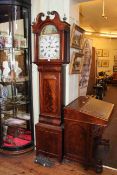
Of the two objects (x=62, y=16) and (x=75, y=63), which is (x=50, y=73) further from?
(x=62, y=16)

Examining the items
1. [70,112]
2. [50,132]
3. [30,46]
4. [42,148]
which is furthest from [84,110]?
[30,46]

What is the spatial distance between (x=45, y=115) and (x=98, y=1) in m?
3.13

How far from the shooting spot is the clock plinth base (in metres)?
2.71

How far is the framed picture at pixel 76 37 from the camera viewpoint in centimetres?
276

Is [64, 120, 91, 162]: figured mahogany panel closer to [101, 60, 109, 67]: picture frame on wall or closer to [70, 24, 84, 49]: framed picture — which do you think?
[70, 24, 84, 49]: framed picture

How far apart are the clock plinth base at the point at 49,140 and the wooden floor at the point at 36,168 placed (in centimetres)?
15

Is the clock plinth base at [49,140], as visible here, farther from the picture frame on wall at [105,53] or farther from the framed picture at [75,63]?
the picture frame on wall at [105,53]

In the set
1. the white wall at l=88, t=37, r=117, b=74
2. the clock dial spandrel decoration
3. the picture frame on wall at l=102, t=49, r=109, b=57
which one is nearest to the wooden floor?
the clock dial spandrel decoration

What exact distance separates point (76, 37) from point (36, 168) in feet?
6.34

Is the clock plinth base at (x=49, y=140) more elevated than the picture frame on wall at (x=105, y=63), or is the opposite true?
the picture frame on wall at (x=105, y=63)

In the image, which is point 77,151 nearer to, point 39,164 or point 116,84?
point 39,164

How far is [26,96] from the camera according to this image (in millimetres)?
3102

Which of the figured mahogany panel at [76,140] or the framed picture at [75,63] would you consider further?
the framed picture at [75,63]

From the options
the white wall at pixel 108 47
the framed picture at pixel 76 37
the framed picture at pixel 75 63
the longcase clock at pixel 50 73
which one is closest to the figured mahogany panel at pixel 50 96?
the longcase clock at pixel 50 73
